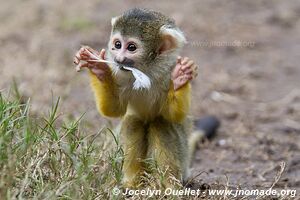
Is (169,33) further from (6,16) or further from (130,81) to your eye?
(6,16)

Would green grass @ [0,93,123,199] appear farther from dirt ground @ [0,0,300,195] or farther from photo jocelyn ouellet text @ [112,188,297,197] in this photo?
dirt ground @ [0,0,300,195]

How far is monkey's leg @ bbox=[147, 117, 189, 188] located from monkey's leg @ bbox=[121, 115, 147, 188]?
0.23 feet

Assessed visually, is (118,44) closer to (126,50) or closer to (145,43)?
(126,50)

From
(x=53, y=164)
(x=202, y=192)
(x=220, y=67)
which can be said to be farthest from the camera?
(x=220, y=67)

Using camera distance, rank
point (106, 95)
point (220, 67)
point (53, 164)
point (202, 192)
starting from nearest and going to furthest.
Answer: point (53, 164), point (202, 192), point (106, 95), point (220, 67)

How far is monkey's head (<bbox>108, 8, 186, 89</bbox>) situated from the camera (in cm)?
512

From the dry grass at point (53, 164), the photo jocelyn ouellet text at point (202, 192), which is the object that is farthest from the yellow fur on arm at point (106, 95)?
the photo jocelyn ouellet text at point (202, 192)

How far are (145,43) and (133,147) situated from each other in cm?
77

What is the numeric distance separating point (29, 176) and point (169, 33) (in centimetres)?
154

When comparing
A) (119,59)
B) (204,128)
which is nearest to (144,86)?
(119,59)

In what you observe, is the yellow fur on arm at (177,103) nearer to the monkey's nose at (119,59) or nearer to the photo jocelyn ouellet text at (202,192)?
the monkey's nose at (119,59)

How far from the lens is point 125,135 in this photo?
548 cm

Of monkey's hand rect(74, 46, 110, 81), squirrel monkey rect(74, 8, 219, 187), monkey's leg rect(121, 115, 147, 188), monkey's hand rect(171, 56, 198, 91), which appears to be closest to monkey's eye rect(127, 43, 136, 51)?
squirrel monkey rect(74, 8, 219, 187)

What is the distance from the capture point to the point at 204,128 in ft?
23.1
